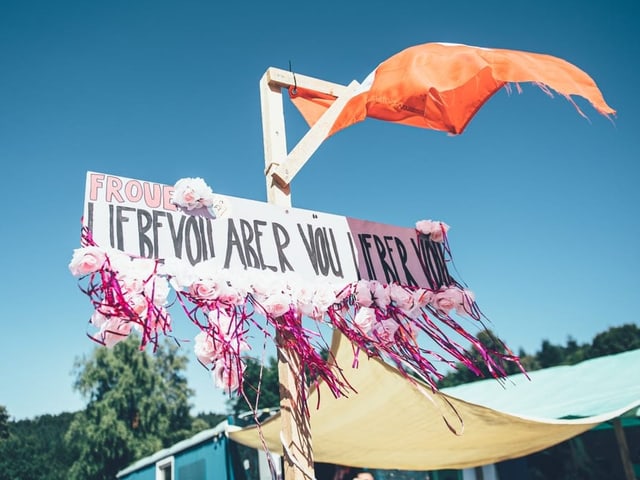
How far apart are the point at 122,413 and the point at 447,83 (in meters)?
19.2

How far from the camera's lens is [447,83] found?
7.30 ft

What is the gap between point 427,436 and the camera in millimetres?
4160

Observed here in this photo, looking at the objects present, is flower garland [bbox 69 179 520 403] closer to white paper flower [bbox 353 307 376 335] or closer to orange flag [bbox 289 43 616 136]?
white paper flower [bbox 353 307 376 335]

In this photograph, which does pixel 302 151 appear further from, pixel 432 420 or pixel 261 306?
pixel 432 420

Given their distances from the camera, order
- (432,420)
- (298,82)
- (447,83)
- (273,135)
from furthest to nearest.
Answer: (432,420), (298,82), (273,135), (447,83)

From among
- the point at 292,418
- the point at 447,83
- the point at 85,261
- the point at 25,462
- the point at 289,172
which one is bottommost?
the point at 292,418

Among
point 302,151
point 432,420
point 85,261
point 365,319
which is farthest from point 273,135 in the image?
point 432,420

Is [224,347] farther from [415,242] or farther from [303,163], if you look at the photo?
[415,242]

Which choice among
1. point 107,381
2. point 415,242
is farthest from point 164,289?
point 107,381

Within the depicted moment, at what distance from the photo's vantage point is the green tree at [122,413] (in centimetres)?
1759

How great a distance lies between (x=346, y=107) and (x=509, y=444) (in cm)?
348

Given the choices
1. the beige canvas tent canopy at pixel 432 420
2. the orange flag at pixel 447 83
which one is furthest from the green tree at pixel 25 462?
the orange flag at pixel 447 83

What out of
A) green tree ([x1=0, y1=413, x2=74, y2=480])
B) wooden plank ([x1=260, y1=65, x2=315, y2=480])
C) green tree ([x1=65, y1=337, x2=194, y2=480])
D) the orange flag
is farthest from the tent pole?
green tree ([x1=0, y1=413, x2=74, y2=480])

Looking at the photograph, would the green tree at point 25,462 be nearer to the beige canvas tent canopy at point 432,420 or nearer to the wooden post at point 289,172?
the beige canvas tent canopy at point 432,420
